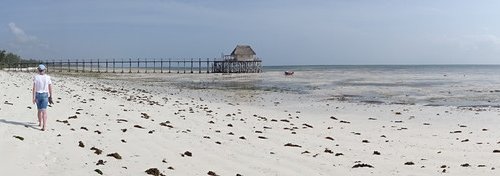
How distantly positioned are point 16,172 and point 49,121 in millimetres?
5041

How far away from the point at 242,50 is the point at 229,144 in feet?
292

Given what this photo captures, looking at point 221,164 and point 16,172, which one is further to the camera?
point 221,164

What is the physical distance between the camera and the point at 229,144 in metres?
10.6

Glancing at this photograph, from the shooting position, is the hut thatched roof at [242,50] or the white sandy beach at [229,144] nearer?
the white sandy beach at [229,144]

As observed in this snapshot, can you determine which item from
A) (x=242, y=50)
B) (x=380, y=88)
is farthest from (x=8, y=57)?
(x=380, y=88)

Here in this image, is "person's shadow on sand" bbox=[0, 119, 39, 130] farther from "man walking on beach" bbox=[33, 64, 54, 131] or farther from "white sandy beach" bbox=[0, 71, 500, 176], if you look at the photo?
"man walking on beach" bbox=[33, 64, 54, 131]

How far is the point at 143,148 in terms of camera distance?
9.30 meters

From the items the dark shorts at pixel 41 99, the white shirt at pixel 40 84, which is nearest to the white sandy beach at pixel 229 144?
the dark shorts at pixel 41 99

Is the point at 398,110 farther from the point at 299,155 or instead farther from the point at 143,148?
the point at 143,148

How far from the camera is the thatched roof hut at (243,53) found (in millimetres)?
97750

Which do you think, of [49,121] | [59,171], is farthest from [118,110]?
[59,171]

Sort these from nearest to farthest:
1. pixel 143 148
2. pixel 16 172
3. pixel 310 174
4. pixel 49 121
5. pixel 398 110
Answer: pixel 16 172, pixel 310 174, pixel 143 148, pixel 49 121, pixel 398 110

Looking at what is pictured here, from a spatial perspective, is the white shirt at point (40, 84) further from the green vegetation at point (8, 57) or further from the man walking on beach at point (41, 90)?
the green vegetation at point (8, 57)

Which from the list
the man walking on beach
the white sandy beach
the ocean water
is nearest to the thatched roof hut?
the ocean water
